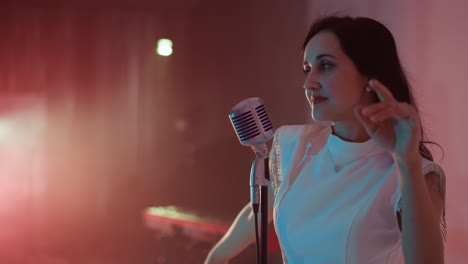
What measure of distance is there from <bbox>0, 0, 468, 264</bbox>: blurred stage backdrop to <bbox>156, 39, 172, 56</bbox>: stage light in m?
0.05

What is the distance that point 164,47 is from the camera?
326cm

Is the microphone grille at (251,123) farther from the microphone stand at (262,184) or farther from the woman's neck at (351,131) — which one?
the woman's neck at (351,131)

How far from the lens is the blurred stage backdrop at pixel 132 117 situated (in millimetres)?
3047

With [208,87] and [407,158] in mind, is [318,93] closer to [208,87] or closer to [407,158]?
[407,158]

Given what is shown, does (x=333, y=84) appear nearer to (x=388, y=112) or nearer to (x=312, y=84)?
(x=312, y=84)

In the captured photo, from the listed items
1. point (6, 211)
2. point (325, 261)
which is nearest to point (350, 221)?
point (325, 261)

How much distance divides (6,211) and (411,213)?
2.79 meters

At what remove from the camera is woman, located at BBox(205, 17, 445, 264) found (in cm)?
121

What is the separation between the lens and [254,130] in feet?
3.75

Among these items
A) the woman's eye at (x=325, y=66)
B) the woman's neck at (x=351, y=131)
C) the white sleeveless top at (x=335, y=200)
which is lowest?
the white sleeveless top at (x=335, y=200)

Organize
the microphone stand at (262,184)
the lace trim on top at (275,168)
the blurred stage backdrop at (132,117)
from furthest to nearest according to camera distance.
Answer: the blurred stage backdrop at (132,117) < the lace trim on top at (275,168) < the microphone stand at (262,184)

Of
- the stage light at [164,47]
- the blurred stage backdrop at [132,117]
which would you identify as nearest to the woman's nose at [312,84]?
the blurred stage backdrop at [132,117]

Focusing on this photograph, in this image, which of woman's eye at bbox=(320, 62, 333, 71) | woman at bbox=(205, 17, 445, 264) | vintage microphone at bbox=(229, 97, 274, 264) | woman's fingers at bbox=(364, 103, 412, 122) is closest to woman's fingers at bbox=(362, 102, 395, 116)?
woman's fingers at bbox=(364, 103, 412, 122)

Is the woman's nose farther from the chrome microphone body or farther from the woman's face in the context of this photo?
the chrome microphone body
